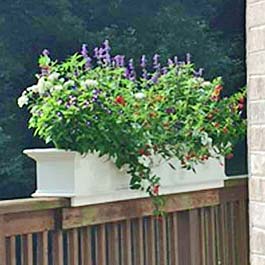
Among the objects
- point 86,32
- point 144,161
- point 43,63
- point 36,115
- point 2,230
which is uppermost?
point 86,32

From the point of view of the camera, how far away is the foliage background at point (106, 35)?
28.6 feet

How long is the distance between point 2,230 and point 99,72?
2.59ft

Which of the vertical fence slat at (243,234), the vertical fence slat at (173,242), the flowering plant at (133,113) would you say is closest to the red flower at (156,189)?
the flowering plant at (133,113)

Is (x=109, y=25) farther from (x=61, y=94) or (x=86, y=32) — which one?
(x=61, y=94)

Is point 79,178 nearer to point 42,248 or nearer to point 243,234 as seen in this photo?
point 42,248

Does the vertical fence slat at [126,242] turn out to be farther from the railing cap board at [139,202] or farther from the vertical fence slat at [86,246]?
the vertical fence slat at [86,246]

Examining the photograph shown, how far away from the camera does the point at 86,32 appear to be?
8.97 meters

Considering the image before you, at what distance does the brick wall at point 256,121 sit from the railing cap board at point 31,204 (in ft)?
2.52

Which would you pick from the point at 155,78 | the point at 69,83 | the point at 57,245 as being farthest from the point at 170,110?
the point at 57,245

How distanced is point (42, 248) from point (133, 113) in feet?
2.15

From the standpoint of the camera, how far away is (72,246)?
2.87m

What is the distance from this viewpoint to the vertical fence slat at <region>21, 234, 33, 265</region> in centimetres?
268

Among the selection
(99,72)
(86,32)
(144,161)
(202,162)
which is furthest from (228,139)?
(86,32)

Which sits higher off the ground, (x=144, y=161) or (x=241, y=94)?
(x=241, y=94)
